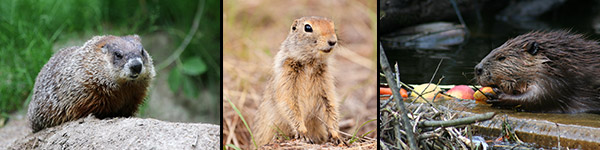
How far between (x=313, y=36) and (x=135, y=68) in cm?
119

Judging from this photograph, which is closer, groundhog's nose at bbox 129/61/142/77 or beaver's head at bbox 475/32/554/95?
groundhog's nose at bbox 129/61/142/77

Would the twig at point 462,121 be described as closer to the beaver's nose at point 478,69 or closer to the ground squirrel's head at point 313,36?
the ground squirrel's head at point 313,36

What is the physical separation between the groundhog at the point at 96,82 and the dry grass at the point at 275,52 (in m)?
0.61

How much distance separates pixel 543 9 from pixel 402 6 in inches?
119

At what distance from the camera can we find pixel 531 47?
3701 millimetres

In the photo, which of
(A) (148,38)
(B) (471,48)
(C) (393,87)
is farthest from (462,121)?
(A) (148,38)

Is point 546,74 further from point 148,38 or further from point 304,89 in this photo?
point 148,38

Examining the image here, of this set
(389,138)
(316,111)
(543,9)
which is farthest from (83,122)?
(543,9)

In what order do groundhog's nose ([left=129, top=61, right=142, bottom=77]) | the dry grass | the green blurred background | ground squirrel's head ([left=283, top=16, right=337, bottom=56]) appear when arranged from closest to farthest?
ground squirrel's head ([left=283, top=16, right=337, bottom=56]) < the dry grass < groundhog's nose ([left=129, top=61, right=142, bottom=77]) < the green blurred background

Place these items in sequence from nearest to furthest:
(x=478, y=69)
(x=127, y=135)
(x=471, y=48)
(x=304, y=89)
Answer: (x=304, y=89), (x=127, y=135), (x=478, y=69), (x=471, y=48)

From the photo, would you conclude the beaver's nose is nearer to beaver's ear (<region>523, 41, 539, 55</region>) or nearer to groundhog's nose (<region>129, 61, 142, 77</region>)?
beaver's ear (<region>523, 41, 539, 55</region>)

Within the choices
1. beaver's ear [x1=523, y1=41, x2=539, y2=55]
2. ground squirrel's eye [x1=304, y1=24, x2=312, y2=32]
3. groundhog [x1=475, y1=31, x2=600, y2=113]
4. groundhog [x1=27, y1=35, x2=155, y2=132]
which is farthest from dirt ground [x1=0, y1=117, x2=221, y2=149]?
beaver's ear [x1=523, y1=41, x2=539, y2=55]

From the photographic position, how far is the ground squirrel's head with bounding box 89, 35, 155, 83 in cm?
328

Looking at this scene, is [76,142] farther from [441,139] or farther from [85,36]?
[85,36]
